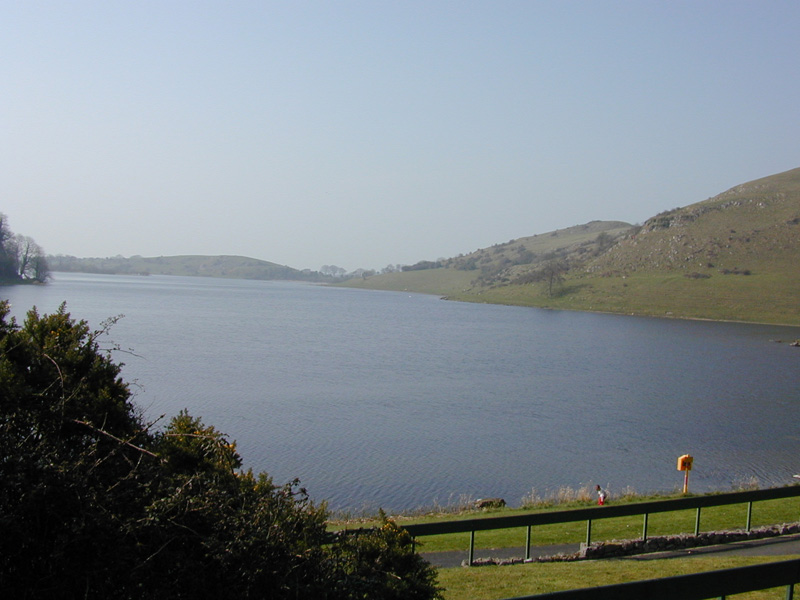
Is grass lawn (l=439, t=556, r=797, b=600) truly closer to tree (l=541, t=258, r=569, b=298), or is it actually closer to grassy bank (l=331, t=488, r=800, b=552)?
grassy bank (l=331, t=488, r=800, b=552)

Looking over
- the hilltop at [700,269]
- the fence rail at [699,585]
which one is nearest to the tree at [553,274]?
the hilltop at [700,269]

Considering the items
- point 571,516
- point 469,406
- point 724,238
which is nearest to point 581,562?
point 571,516

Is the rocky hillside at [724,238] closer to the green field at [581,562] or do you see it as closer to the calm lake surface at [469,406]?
the calm lake surface at [469,406]

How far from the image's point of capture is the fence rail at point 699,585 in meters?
4.64

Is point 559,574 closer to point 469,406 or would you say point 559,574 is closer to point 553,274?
point 469,406

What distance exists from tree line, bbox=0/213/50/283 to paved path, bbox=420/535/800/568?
123043 millimetres

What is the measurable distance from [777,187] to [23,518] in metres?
187

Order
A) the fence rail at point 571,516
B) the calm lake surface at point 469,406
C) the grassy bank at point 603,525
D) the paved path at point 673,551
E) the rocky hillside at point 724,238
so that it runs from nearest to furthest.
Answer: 1. the fence rail at point 571,516
2. the paved path at point 673,551
3. the grassy bank at point 603,525
4. the calm lake surface at point 469,406
5. the rocky hillside at point 724,238

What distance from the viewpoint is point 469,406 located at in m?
38.3

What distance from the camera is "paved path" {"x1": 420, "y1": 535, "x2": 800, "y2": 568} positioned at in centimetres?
1220

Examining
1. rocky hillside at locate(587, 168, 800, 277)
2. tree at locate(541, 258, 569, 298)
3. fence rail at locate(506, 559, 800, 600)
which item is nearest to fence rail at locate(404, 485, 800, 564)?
fence rail at locate(506, 559, 800, 600)

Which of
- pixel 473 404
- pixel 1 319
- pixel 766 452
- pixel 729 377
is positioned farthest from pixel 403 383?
pixel 1 319

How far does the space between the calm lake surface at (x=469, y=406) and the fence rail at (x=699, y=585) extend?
536 cm

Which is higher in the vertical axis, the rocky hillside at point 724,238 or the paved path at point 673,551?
the rocky hillside at point 724,238
